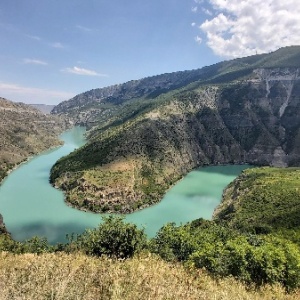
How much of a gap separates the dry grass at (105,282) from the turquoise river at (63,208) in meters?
75.6

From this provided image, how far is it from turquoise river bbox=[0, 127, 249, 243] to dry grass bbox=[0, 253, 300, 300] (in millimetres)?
75579

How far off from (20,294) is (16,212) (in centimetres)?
10054

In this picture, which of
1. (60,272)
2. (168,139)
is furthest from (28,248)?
(168,139)

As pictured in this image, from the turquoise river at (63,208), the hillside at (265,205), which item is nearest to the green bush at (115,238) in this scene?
the hillside at (265,205)

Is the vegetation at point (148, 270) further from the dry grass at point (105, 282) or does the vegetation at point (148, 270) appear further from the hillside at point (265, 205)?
the hillside at point (265, 205)

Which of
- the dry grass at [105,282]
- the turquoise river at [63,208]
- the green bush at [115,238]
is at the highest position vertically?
the dry grass at [105,282]

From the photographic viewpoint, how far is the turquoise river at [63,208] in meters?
90.6

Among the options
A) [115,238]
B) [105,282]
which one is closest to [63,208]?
[115,238]

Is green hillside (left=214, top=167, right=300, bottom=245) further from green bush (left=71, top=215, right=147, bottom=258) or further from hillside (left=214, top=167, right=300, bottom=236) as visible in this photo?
green bush (left=71, top=215, right=147, bottom=258)

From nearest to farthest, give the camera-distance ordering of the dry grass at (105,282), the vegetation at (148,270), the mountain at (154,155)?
the dry grass at (105,282) < the vegetation at (148,270) < the mountain at (154,155)

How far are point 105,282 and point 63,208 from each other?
3949 inches

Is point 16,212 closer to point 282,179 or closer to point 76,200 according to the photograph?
point 76,200

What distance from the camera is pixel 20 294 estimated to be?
8.78 metres

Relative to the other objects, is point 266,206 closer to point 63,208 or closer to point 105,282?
point 63,208
